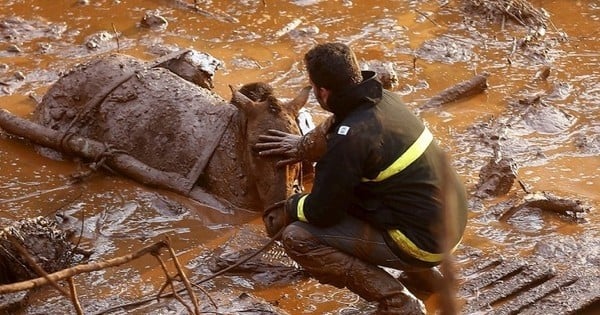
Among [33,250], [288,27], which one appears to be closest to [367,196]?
[33,250]

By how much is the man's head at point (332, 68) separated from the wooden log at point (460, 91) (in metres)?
3.47

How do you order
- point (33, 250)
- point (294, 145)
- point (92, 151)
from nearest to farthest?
point (33, 250)
point (294, 145)
point (92, 151)

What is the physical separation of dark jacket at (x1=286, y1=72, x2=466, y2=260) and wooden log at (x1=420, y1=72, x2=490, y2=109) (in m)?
3.40

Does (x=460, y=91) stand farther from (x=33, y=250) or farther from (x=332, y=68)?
(x=33, y=250)

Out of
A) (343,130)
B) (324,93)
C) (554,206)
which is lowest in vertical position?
(554,206)

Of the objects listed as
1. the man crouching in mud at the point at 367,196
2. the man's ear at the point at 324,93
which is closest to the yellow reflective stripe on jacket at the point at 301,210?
the man crouching in mud at the point at 367,196

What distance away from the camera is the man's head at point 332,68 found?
435 centimetres

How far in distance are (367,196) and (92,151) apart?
268 centimetres

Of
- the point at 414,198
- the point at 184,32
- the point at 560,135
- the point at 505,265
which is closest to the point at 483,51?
the point at 560,135

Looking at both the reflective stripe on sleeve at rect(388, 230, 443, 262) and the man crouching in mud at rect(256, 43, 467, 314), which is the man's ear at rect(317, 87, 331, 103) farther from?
the reflective stripe on sleeve at rect(388, 230, 443, 262)

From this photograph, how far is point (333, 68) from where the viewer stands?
4344 millimetres

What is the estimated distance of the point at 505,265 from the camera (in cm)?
532

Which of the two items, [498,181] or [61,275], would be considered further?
[498,181]

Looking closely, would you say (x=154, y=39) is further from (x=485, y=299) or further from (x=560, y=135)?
(x=485, y=299)
